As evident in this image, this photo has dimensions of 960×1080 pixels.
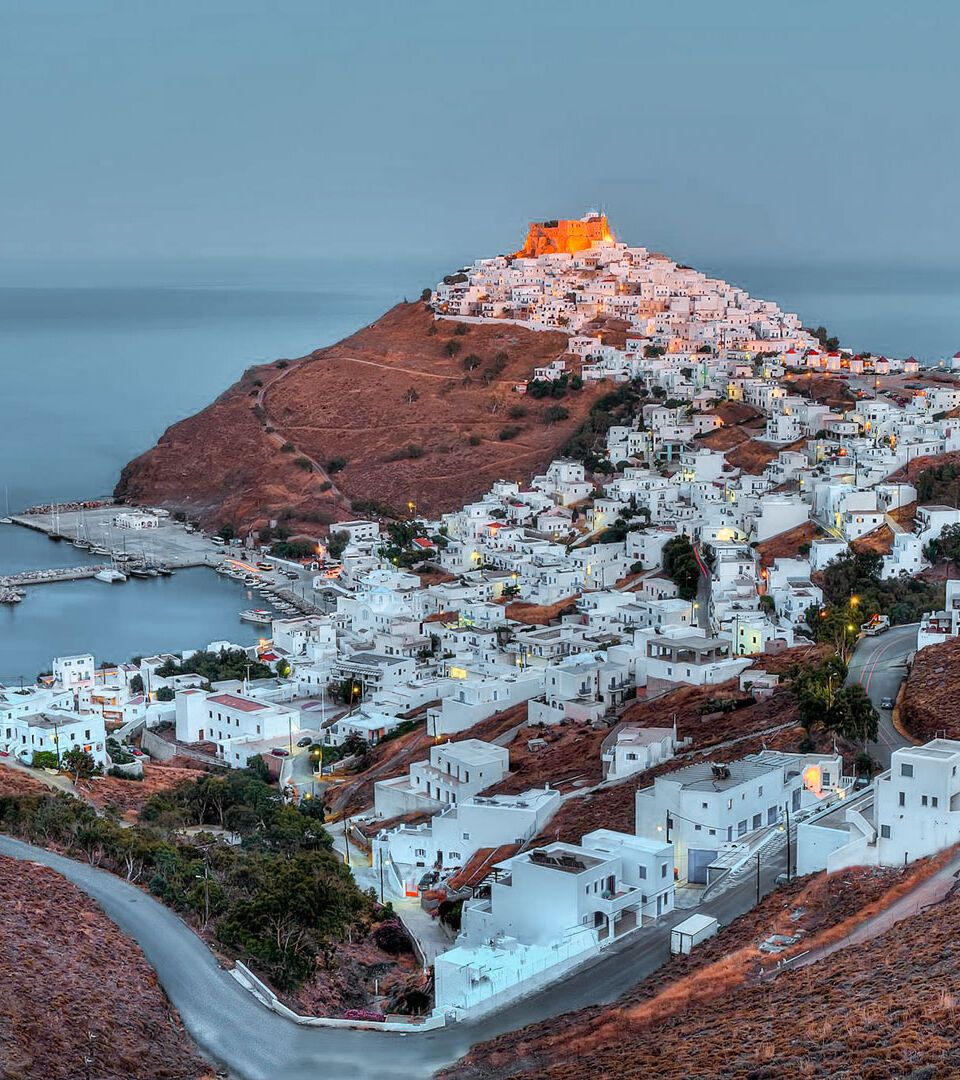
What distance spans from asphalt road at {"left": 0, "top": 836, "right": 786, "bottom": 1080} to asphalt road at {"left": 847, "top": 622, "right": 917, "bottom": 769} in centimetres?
425

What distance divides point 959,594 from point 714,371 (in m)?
27.6

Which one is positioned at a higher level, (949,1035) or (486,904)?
(949,1035)

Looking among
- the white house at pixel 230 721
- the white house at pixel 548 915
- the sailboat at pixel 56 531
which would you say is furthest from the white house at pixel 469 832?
the sailboat at pixel 56 531

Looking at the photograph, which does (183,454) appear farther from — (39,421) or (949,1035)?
(949,1035)

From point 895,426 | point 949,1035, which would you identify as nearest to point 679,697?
point 949,1035

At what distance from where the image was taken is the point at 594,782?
2012 centimetres

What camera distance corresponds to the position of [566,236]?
2869 inches

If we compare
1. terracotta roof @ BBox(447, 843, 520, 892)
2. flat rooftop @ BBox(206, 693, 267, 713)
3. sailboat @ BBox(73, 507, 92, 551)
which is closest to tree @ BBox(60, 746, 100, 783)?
flat rooftop @ BBox(206, 693, 267, 713)

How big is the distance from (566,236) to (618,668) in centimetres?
5015

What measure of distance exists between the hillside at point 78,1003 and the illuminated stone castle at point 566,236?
202ft

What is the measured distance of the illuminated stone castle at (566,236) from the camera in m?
72.8

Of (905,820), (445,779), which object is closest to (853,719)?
(905,820)

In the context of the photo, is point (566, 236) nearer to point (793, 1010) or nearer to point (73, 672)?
point (73, 672)

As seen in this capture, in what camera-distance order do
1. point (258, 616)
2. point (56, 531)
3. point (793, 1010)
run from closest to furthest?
point (793, 1010), point (258, 616), point (56, 531)
